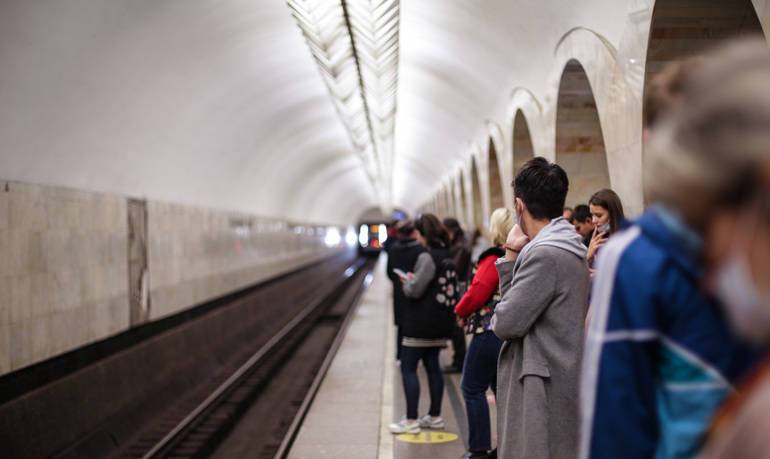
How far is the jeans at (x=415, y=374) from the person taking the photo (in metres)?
6.20

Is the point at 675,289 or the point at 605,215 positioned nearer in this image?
the point at 675,289

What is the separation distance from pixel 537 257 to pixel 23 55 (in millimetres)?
5065

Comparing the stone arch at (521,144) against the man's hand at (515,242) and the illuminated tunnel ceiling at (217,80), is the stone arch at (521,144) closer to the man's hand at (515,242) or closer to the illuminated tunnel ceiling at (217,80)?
the illuminated tunnel ceiling at (217,80)

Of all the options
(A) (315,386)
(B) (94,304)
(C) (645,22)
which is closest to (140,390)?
(B) (94,304)

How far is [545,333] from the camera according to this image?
3154 mm

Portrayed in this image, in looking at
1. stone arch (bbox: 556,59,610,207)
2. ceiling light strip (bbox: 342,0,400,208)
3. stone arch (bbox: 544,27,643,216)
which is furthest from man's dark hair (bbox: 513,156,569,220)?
ceiling light strip (bbox: 342,0,400,208)

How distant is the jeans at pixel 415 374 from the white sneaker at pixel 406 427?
49 millimetres

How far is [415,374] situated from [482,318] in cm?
174

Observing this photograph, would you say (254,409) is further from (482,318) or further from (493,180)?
(482,318)

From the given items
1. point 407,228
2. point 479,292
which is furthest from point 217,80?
point 479,292

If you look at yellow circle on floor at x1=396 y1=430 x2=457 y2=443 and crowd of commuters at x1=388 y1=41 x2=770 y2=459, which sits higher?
crowd of commuters at x1=388 y1=41 x2=770 y2=459

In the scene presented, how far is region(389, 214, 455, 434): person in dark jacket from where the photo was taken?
6.13 metres

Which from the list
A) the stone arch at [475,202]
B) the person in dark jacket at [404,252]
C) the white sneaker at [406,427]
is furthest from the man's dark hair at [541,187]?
the stone arch at [475,202]

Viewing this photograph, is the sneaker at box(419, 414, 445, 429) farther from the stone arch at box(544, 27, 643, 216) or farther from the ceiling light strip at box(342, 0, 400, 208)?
the ceiling light strip at box(342, 0, 400, 208)
